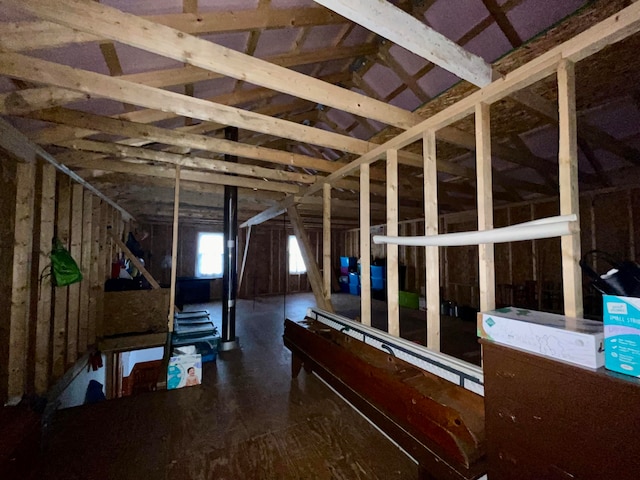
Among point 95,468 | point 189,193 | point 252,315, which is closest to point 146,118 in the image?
point 189,193

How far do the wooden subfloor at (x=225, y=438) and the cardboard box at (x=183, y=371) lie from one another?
86 mm

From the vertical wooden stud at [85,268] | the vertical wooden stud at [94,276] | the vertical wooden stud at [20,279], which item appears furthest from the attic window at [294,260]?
the vertical wooden stud at [20,279]

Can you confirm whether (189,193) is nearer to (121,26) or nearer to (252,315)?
(252,315)

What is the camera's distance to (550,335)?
913 millimetres

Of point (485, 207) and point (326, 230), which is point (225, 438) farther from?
point (485, 207)

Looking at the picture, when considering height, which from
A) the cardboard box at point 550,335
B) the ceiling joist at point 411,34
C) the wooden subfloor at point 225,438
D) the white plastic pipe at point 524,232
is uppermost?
the ceiling joist at point 411,34

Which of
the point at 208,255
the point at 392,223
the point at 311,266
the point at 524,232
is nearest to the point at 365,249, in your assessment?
the point at 392,223

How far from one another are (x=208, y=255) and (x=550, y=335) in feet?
28.8

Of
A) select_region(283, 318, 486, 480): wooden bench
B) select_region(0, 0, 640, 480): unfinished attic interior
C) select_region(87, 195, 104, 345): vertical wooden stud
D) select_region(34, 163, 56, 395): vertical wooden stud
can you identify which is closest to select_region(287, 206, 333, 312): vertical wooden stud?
select_region(0, 0, 640, 480): unfinished attic interior

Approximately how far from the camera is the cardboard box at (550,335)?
0.83 m

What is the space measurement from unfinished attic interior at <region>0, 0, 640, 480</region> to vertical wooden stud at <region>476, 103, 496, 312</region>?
13 millimetres

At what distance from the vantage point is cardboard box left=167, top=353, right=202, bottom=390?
262 cm

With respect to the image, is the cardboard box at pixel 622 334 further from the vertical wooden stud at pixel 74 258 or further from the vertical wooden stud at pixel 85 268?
the vertical wooden stud at pixel 85 268

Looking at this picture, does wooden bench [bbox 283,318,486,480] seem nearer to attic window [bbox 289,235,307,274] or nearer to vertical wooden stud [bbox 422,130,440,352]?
vertical wooden stud [bbox 422,130,440,352]
